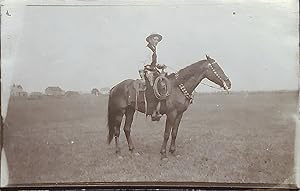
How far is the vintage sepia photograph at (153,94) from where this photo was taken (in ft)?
4.57

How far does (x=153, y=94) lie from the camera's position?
4.67ft

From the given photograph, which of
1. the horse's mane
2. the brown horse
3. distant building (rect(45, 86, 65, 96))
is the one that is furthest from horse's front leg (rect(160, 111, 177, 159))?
distant building (rect(45, 86, 65, 96))

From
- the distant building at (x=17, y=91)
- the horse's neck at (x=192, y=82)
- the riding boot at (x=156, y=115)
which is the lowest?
the riding boot at (x=156, y=115)

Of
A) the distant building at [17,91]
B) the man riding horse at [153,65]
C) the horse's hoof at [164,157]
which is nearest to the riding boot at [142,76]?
the man riding horse at [153,65]

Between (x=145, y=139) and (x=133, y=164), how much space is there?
0.08 m

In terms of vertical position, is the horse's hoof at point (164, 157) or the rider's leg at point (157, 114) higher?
the rider's leg at point (157, 114)

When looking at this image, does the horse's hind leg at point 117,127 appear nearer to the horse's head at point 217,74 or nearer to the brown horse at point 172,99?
the brown horse at point 172,99

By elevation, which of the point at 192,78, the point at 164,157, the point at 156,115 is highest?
the point at 192,78

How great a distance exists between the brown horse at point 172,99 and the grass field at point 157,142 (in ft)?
0.06

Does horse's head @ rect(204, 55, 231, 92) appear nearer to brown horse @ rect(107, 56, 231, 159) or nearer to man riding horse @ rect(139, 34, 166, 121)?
brown horse @ rect(107, 56, 231, 159)

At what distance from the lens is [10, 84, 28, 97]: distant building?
1410mm

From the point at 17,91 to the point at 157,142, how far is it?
0.42 metres

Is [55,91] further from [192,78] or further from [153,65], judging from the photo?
[192,78]

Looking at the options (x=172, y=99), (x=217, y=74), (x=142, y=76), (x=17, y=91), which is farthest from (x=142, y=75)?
(x=17, y=91)
